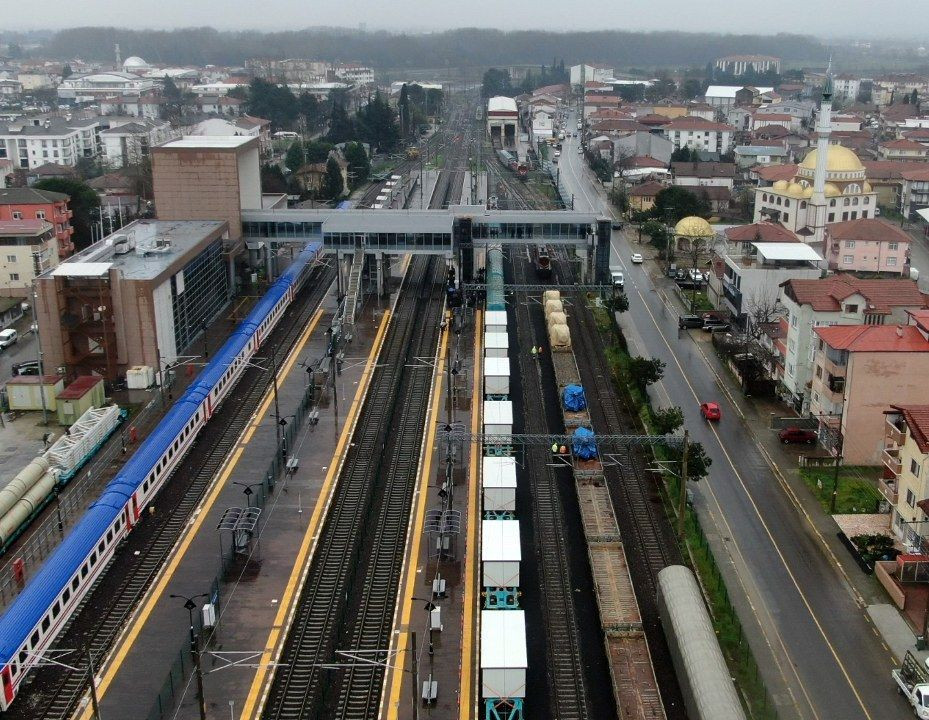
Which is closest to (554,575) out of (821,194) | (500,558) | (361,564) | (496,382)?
(500,558)

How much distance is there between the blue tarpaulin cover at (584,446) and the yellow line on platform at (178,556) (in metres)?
10.6

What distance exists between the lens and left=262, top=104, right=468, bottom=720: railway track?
69.3ft

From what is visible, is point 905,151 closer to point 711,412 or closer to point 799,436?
point 711,412

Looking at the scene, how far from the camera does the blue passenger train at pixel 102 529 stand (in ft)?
70.2

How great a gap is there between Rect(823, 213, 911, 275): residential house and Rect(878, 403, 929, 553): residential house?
3005 cm

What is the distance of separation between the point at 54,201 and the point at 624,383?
34077mm

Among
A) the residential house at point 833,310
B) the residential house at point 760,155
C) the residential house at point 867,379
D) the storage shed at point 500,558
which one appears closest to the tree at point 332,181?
the residential house at point 760,155

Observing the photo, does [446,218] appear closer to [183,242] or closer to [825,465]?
[183,242]

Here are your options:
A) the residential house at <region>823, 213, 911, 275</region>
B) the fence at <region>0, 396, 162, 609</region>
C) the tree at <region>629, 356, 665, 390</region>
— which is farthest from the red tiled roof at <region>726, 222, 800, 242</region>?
the fence at <region>0, 396, 162, 609</region>

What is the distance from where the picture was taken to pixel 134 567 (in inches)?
1019

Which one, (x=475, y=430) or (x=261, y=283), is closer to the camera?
(x=475, y=430)

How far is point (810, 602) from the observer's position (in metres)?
24.8

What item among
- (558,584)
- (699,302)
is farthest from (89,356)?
(699,302)

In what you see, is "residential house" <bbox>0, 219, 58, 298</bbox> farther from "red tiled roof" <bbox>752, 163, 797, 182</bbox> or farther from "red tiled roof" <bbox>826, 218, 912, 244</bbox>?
"red tiled roof" <bbox>752, 163, 797, 182</bbox>
